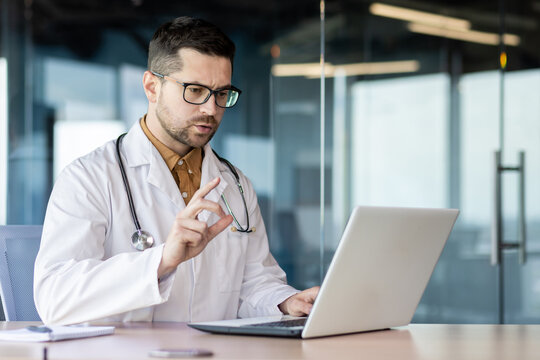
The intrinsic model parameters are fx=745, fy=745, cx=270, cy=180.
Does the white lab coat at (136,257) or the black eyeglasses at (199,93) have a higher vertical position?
the black eyeglasses at (199,93)

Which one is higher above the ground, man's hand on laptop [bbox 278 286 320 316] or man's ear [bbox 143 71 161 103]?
man's ear [bbox 143 71 161 103]

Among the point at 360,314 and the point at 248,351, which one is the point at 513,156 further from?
the point at 248,351

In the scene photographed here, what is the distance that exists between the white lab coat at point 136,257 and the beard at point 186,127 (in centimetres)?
7

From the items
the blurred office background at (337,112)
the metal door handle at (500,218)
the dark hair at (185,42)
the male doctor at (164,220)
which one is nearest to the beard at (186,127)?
the male doctor at (164,220)

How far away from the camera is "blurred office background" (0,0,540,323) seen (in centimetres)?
393

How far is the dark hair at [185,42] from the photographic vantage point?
208cm

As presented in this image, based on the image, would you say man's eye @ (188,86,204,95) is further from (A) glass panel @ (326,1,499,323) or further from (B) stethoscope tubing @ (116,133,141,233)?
(A) glass panel @ (326,1,499,323)

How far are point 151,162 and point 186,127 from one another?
→ 14 cm

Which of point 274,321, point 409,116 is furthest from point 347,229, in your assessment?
point 409,116

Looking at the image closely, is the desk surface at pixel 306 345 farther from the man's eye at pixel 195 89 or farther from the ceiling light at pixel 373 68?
the ceiling light at pixel 373 68

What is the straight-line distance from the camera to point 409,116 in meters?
4.01

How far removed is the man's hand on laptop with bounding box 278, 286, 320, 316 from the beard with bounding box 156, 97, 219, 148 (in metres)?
0.51

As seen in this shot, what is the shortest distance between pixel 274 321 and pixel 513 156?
2600mm

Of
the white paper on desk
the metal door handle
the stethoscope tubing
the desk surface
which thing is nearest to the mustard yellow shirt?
the stethoscope tubing
